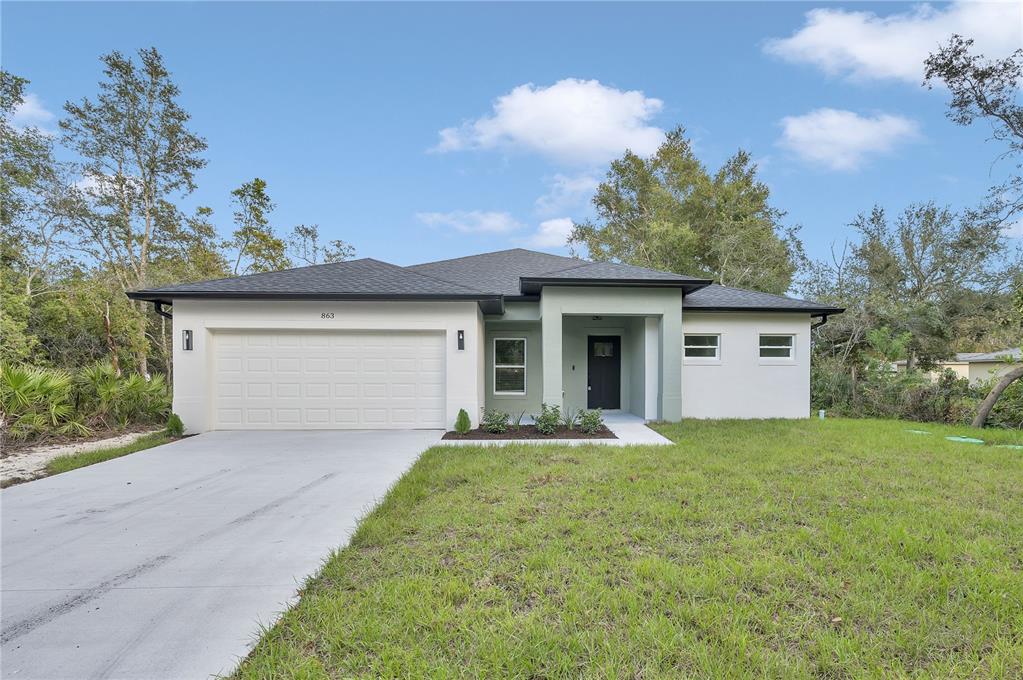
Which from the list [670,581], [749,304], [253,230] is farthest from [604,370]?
[253,230]

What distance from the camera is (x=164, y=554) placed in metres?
Answer: 3.55

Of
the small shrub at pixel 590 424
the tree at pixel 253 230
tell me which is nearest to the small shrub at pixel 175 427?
the small shrub at pixel 590 424

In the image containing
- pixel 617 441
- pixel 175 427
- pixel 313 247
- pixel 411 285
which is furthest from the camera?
pixel 313 247

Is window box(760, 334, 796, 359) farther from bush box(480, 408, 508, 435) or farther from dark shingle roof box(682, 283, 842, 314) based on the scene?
bush box(480, 408, 508, 435)

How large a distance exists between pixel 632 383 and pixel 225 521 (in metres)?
9.65

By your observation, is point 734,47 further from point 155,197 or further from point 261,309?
point 155,197

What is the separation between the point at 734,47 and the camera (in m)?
12.7

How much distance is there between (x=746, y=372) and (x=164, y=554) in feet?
37.5

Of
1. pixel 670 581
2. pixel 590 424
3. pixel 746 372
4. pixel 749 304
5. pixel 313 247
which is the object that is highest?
pixel 313 247

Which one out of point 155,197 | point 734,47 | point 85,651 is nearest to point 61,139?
point 155,197

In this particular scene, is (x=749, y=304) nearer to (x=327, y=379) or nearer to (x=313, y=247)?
(x=327, y=379)

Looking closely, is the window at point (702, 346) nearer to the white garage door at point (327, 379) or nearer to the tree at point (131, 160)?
the white garage door at point (327, 379)

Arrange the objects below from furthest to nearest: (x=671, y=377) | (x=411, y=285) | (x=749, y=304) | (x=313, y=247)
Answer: (x=313, y=247) < (x=749, y=304) < (x=671, y=377) < (x=411, y=285)

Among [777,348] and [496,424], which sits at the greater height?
[777,348]
